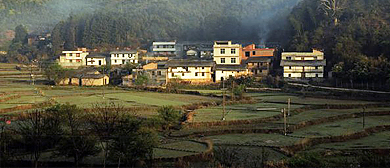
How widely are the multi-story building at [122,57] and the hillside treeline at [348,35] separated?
725 inches

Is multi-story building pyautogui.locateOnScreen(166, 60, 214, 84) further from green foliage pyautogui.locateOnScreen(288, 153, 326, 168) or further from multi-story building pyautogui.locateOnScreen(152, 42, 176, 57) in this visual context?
green foliage pyautogui.locateOnScreen(288, 153, 326, 168)

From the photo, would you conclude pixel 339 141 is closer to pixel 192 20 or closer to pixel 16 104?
pixel 16 104

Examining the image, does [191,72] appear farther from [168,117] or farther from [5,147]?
[5,147]

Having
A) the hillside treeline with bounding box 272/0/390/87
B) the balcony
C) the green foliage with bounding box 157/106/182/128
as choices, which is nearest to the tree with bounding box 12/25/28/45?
the hillside treeline with bounding box 272/0/390/87

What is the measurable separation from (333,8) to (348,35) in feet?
27.2

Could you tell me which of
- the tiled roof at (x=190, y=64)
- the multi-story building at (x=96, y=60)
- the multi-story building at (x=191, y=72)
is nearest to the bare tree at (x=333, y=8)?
the tiled roof at (x=190, y=64)

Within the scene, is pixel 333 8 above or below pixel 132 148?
above

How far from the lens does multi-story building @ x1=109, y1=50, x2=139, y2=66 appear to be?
52.4 meters

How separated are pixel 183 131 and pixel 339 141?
684 cm

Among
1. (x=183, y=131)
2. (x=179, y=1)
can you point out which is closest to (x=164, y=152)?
(x=183, y=131)

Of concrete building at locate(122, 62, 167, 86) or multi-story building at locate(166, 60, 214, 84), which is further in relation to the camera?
multi-story building at locate(166, 60, 214, 84)

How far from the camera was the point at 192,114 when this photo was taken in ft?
78.0

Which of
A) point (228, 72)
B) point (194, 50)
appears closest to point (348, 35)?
point (228, 72)

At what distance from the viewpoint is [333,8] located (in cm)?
4872
